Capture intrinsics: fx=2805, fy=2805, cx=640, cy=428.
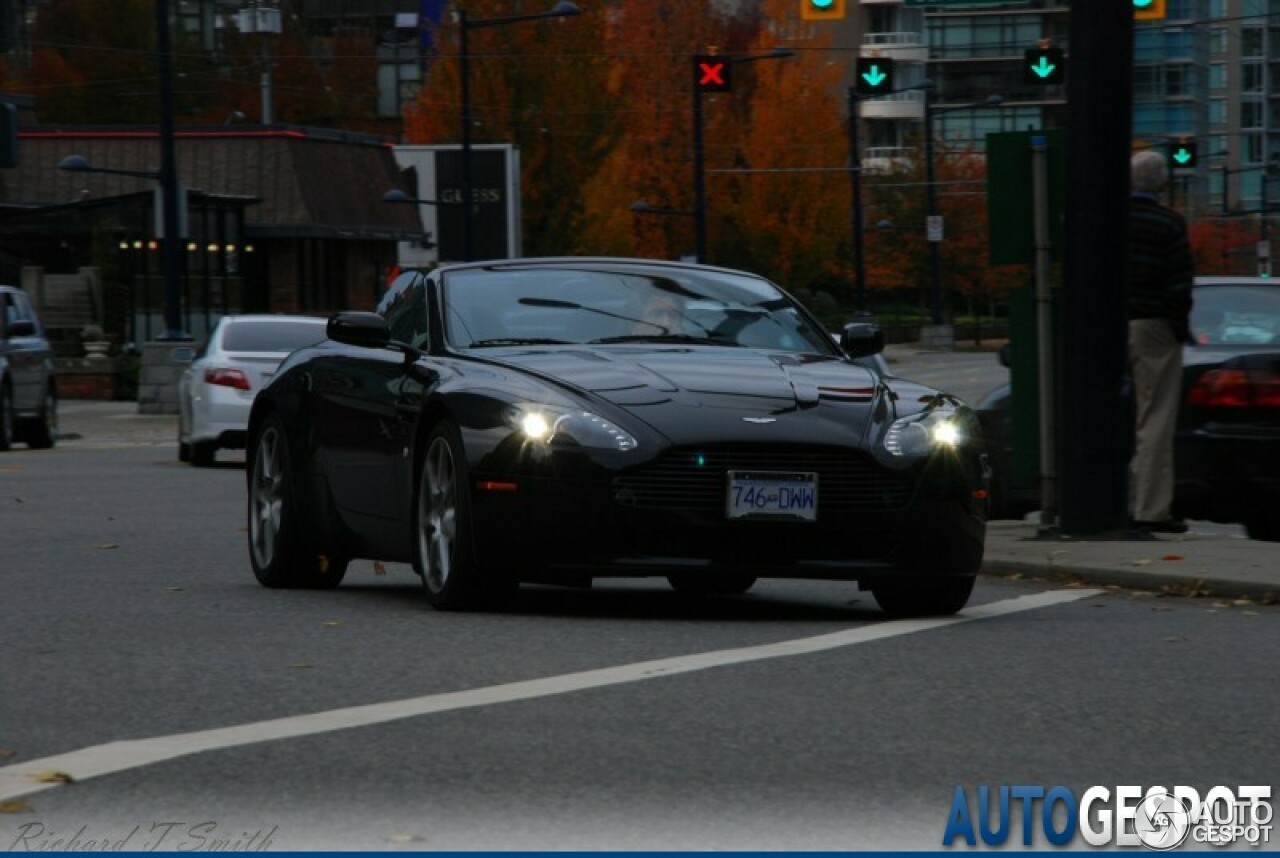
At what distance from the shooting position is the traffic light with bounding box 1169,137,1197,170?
51375mm

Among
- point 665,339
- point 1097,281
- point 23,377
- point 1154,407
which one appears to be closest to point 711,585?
point 665,339

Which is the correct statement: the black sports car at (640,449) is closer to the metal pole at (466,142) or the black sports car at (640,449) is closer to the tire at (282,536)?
the tire at (282,536)

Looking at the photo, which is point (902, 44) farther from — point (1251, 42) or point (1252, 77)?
point (1252, 77)

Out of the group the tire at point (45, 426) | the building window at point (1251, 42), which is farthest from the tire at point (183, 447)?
the building window at point (1251, 42)

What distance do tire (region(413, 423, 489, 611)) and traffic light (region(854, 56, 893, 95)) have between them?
24721 millimetres

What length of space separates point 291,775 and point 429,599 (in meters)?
4.01

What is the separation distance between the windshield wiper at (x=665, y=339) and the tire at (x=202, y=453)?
15.3 meters

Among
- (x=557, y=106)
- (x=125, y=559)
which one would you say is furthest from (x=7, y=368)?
(x=557, y=106)

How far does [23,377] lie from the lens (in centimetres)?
2970

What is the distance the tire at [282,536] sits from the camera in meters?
11.9

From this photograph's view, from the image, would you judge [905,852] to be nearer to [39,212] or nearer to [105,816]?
[105,816]

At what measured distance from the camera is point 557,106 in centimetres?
6738

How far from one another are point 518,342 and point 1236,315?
5.37 m

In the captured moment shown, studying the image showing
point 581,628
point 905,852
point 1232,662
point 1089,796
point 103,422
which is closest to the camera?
point 905,852
